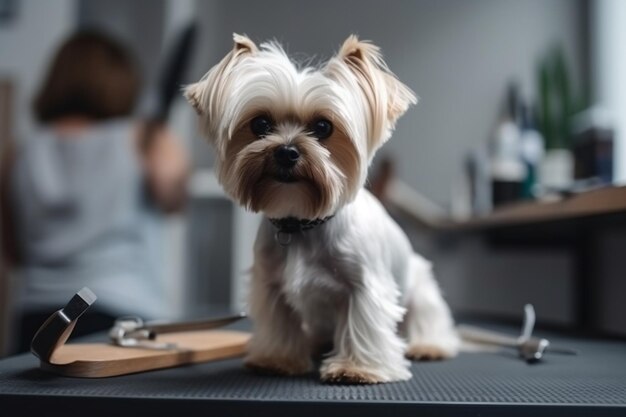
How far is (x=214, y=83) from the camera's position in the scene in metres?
0.83

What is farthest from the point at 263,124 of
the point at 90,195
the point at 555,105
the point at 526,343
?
the point at 555,105

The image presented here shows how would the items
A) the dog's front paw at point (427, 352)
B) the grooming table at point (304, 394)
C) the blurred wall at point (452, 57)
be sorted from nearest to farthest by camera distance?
the grooming table at point (304, 394)
the dog's front paw at point (427, 352)
the blurred wall at point (452, 57)

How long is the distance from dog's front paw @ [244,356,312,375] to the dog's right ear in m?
0.33

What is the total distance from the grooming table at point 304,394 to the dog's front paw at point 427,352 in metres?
0.10

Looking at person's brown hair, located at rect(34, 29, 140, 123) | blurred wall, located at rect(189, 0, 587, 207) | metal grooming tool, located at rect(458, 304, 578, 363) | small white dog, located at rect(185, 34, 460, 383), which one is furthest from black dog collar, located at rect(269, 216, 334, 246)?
blurred wall, located at rect(189, 0, 587, 207)

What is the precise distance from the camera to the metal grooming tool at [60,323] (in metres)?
0.78

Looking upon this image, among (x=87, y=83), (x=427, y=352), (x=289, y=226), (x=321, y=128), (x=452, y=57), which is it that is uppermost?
(x=452, y=57)

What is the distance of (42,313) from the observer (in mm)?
1618

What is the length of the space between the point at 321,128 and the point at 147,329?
417mm

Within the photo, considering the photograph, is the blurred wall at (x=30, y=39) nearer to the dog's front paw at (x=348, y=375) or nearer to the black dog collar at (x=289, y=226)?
A: the black dog collar at (x=289, y=226)

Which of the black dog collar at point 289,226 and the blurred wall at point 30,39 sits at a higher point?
the blurred wall at point 30,39

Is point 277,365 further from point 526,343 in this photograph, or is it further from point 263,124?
point 526,343

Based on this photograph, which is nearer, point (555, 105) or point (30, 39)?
point (555, 105)

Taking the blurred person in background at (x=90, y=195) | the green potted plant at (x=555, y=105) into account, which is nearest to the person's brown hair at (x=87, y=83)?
the blurred person in background at (x=90, y=195)
